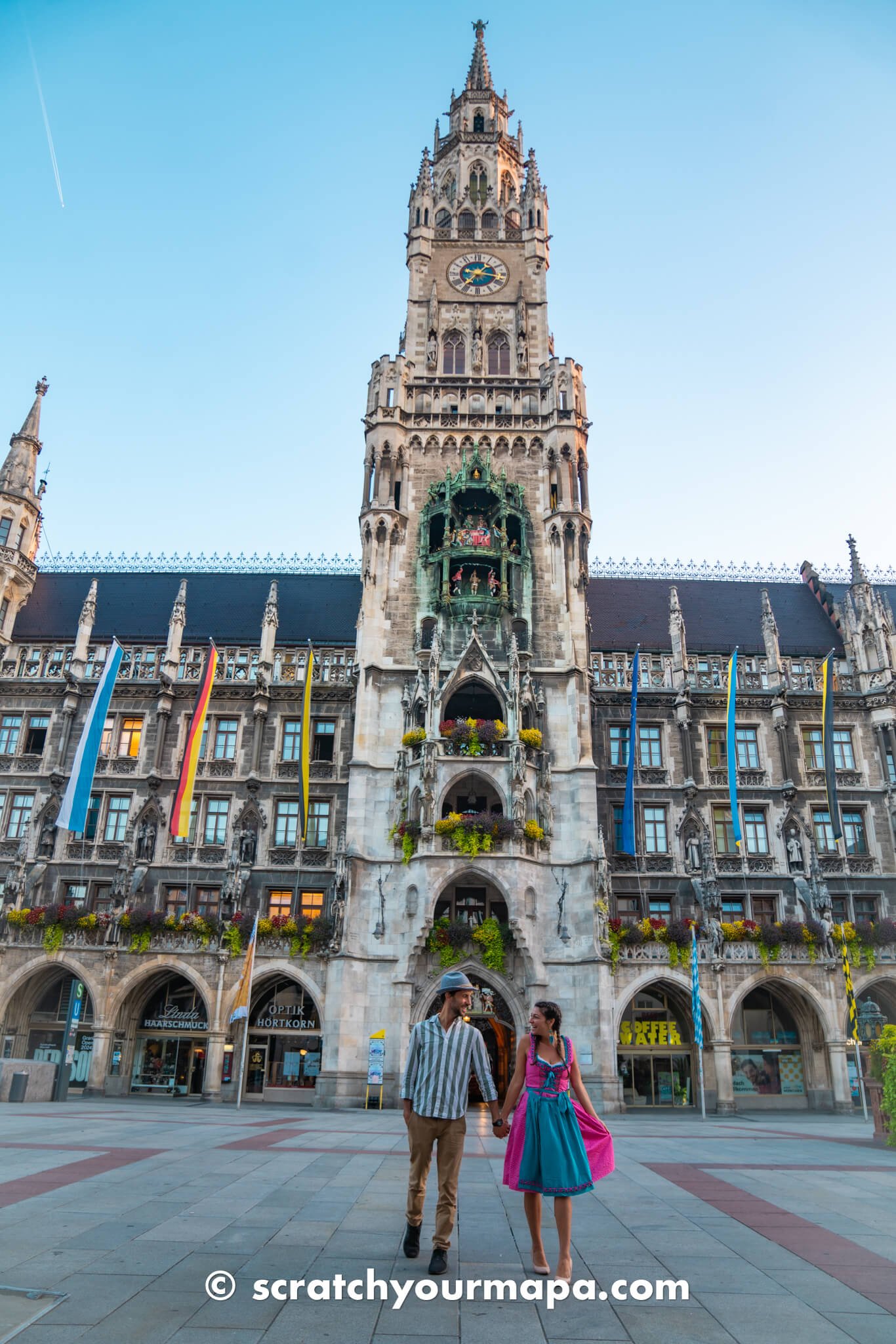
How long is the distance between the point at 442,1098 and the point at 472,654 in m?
29.0

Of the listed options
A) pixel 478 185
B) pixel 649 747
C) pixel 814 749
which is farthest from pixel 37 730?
pixel 478 185

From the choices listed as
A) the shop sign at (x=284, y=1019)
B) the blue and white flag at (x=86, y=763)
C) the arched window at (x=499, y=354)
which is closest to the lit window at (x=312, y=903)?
the shop sign at (x=284, y=1019)

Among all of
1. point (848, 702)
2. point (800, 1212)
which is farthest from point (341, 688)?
point (800, 1212)

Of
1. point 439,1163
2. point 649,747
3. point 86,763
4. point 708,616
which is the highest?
point 708,616

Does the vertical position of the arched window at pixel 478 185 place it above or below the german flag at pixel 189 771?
above

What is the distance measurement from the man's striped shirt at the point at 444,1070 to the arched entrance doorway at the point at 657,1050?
2852 centimetres

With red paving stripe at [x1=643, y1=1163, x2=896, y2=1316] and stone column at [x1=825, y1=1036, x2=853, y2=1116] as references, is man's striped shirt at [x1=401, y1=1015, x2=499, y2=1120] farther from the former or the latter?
Answer: stone column at [x1=825, y1=1036, x2=853, y2=1116]

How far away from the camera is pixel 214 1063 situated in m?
A: 32.7

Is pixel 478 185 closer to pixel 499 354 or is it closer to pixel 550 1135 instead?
pixel 499 354

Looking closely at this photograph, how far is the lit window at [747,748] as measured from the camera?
38375 millimetres

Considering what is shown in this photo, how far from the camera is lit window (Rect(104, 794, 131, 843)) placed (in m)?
37.0

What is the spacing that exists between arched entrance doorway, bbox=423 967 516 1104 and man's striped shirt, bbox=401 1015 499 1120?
82.7 ft

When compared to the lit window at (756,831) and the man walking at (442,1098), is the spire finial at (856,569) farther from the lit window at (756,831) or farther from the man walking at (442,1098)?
the man walking at (442,1098)

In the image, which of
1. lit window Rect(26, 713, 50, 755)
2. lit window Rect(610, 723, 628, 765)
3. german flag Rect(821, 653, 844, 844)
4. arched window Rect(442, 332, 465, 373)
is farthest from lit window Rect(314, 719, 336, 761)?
german flag Rect(821, 653, 844, 844)
